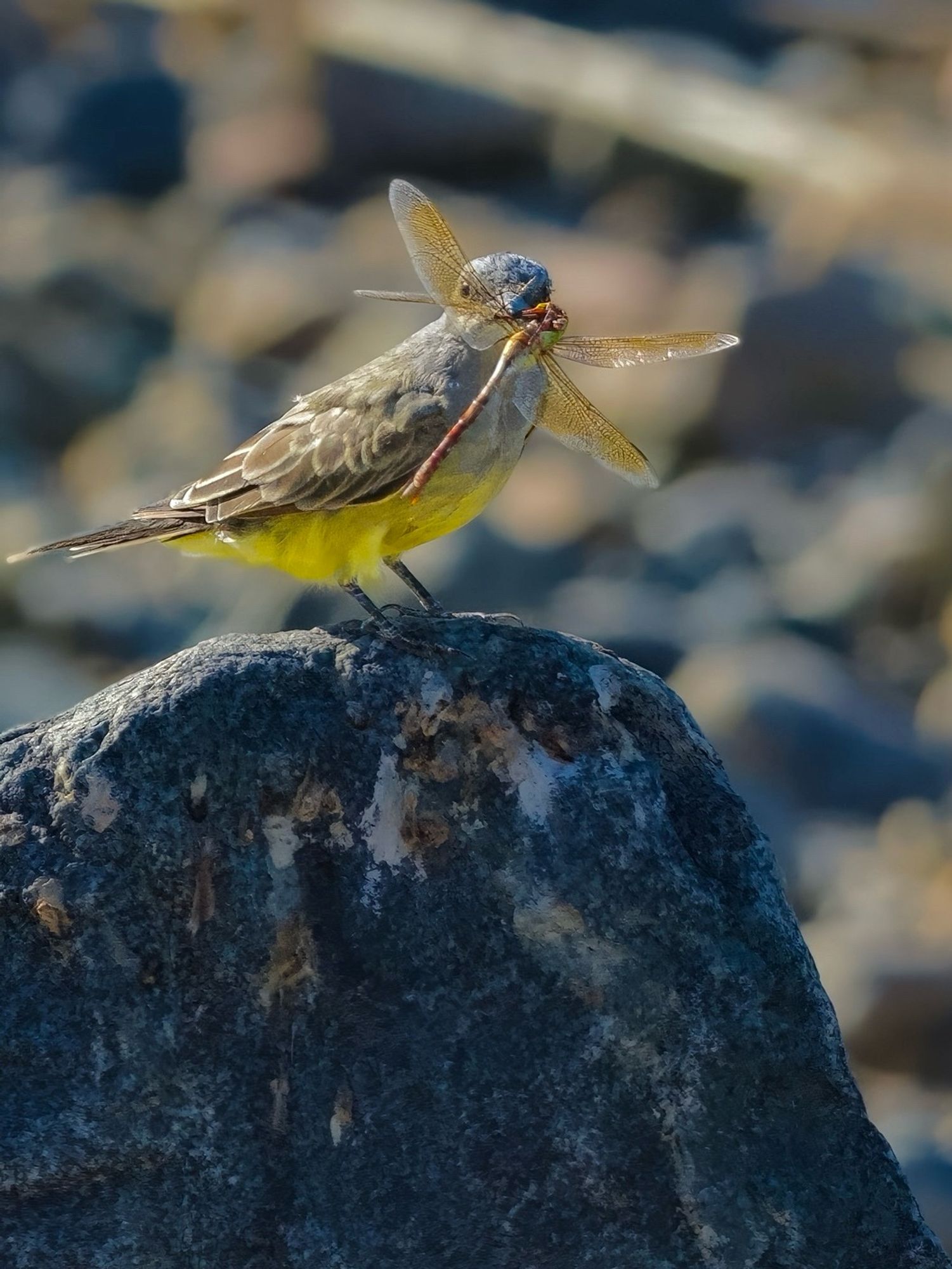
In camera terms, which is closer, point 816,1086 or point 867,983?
point 816,1086

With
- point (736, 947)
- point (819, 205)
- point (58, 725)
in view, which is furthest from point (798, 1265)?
point (819, 205)

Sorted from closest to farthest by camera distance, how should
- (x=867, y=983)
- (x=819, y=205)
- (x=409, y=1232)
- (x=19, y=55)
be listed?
(x=409, y=1232)
(x=867, y=983)
(x=819, y=205)
(x=19, y=55)

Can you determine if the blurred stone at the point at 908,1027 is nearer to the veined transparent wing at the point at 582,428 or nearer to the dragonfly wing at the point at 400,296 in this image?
the veined transparent wing at the point at 582,428

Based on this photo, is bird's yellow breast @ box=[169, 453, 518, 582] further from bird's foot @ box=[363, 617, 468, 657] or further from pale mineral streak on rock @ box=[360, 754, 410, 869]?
pale mineral streak on rock @ box=[360, 754, 410, 869]

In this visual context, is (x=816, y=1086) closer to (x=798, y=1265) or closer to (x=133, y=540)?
(x=798, y=1265)

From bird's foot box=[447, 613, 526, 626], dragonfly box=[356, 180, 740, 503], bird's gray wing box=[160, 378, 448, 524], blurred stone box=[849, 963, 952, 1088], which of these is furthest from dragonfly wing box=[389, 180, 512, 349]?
blurred stone box=[849, 963, 952, 1088]

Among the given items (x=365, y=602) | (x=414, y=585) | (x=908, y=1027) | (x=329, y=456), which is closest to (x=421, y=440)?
(x=329, y=456)

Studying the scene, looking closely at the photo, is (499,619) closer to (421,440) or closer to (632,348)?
(421,440)

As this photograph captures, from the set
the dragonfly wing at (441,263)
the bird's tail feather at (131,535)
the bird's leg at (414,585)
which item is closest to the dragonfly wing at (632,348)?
the dragonfly wing at (441,263)
